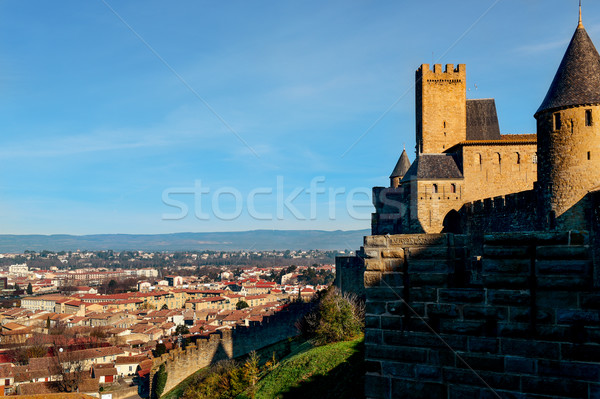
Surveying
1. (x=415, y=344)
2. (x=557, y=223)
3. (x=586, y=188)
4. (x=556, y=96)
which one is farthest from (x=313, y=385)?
(x=415, y=344)

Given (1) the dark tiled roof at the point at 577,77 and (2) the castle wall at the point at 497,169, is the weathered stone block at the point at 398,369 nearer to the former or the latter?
(1) the dark tiled roof at the point at 577,77

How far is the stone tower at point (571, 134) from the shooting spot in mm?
16547

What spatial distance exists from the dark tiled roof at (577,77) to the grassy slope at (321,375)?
10597 mm

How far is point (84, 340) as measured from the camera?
59.2 m

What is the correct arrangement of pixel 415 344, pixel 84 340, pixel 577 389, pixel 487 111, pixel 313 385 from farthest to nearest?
1. pixel 84 340
2. pixel 487 111
3. pixel 313 385
4. pixel 415 344
5. pixel 577 389

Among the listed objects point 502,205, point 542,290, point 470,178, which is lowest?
point 542,290

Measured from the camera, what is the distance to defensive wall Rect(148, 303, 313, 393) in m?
30.0

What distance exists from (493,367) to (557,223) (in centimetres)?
1525

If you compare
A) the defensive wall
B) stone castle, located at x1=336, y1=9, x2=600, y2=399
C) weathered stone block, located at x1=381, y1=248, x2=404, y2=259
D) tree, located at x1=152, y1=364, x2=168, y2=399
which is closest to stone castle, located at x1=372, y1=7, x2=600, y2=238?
the defensive wall

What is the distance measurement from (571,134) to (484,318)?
15478mm

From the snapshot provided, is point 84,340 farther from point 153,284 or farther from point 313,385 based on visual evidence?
point 153,284

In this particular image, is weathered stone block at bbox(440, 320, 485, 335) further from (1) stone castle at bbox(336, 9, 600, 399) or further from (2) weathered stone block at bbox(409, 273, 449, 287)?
(2) weathered stone block at bbox(409, 273, 449, 287)

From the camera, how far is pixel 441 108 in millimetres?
31781

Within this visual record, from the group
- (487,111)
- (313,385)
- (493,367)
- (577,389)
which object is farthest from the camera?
(487,111)
